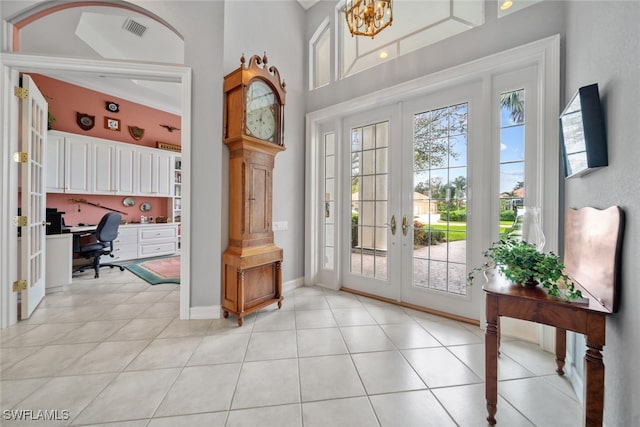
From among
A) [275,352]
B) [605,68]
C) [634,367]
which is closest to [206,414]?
[275,352]

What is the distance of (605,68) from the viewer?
1341 millimetres

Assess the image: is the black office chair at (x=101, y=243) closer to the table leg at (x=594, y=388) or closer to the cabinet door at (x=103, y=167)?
the cabinet door at (x=103, y=167)

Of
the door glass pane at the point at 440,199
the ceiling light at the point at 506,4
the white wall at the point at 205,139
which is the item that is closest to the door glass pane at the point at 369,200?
the door glass pane at the point at 440,199

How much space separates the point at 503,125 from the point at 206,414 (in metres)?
3.12

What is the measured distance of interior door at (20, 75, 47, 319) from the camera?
2.41 m

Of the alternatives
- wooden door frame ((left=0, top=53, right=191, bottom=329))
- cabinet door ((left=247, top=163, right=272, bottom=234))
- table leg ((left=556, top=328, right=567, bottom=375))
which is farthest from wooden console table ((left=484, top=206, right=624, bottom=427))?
wooden door frame ((left=0, top=53, right=191, bottom=329))

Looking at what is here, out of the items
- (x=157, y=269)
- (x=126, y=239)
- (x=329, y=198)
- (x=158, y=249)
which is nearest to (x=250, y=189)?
(x=329, y=198)

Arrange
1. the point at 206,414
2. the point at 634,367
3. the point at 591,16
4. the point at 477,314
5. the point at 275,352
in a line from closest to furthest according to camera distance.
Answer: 1. the point at 634,367
2. the point at 206,414
3. the point at 591,16
4. the point at 275,352
5. the point at 477,314

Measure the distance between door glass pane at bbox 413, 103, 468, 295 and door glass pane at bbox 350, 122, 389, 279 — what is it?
380mm

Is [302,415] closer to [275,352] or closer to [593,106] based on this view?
[275,352]

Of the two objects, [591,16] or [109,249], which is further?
[109,249]

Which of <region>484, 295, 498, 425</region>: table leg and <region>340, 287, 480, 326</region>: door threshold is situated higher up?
<region>484, 295, 498, 425</region>: table leg

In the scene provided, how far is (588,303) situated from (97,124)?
7.28 m

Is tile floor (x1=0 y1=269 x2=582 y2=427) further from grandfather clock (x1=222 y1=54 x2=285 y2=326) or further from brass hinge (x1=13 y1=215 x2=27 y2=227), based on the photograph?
brass hinge (x1=13 y1=215 x2=27 y2=227)
